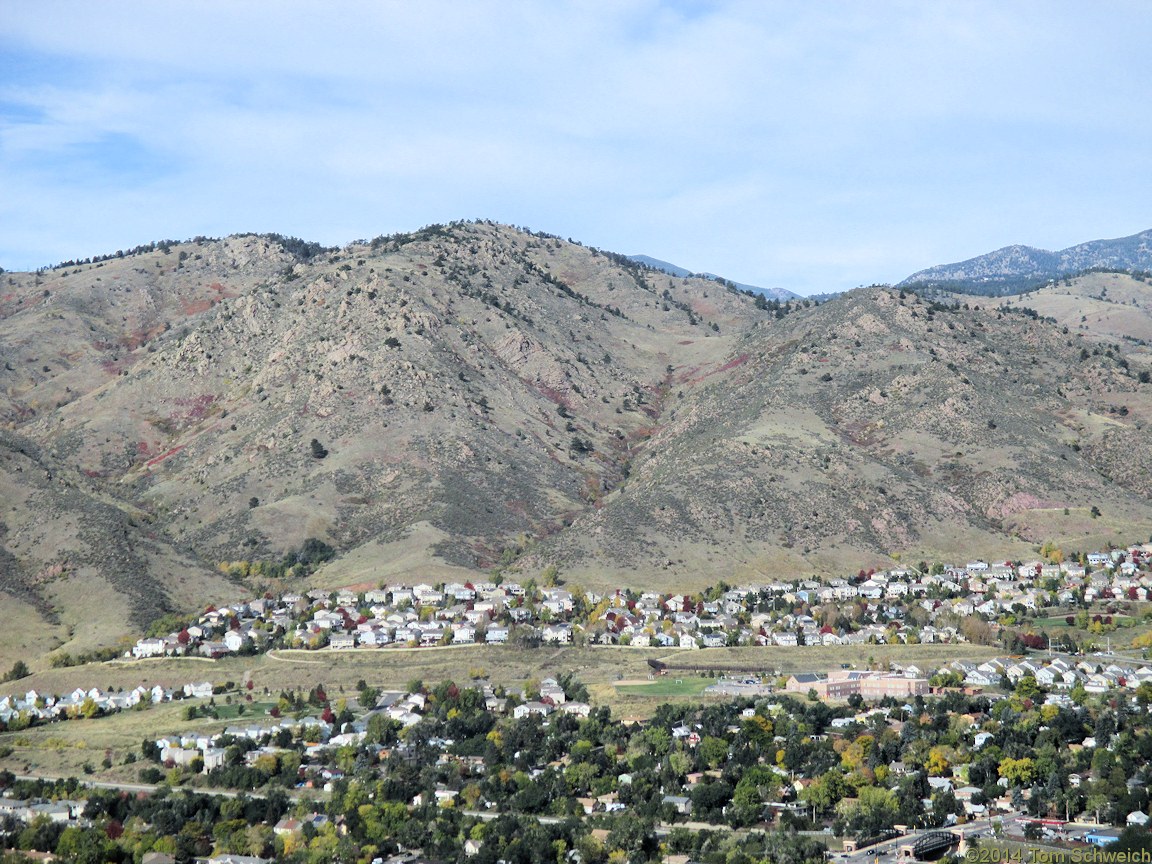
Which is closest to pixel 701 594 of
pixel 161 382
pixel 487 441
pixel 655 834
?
pixel 487 441

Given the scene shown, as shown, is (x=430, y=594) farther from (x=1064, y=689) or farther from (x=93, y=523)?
(x=1064, y=689)

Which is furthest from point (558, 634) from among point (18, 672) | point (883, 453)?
point (883, 453)

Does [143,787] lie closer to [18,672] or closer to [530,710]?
[530,710]

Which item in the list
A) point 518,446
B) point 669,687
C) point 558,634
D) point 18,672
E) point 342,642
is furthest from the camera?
point 518,446

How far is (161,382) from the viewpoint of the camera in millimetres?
174625

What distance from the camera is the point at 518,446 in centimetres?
15600

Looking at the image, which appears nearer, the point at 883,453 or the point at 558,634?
the point at 558,634

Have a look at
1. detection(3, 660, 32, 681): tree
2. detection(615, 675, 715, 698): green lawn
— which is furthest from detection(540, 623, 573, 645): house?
detection(3, 660, 32, 681): tree

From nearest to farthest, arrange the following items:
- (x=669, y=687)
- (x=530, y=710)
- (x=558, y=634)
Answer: (x=530, y=710)
(x=669, y=687)
(x=558, y=634)

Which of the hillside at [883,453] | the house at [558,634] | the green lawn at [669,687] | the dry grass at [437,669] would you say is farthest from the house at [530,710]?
the hillside at [883,453]

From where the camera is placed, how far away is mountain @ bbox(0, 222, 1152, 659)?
13000 centimetres

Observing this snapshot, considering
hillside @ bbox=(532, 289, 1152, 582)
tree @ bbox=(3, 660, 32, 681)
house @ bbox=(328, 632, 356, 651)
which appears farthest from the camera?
hillside @ bbox=(532, 289, 1152, 582)

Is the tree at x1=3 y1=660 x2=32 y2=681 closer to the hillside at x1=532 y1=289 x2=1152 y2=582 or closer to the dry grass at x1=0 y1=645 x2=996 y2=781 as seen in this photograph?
the dry grass at x1=0 y1=645 x2=996 y2=781

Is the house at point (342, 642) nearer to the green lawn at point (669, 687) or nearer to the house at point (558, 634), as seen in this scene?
the house at point (558, 634)
